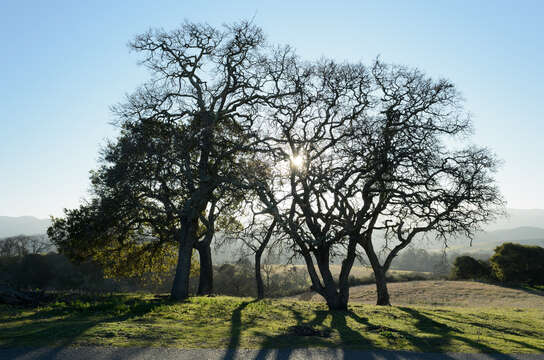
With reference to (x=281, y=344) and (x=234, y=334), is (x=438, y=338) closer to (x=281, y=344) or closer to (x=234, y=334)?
(x=281, y=344)

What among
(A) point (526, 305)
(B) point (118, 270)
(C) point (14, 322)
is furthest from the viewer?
(A) point (526, 305)

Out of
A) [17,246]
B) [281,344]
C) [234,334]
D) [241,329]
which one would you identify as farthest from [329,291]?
[17,246]

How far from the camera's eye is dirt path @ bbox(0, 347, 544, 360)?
7.81 metres

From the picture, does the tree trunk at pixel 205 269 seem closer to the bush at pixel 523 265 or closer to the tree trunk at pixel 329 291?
the tree trunk at pixel 329 291

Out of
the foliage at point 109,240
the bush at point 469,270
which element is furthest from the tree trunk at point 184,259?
the bush at point 469,270

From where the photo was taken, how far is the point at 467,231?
20.6 meters

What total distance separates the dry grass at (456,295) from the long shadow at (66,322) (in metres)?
21.2

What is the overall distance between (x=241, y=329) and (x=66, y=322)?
5.16m

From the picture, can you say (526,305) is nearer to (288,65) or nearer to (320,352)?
(288,65)

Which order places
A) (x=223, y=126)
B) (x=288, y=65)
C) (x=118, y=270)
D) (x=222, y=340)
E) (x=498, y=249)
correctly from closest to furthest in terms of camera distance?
(x=222, y=340)
(x=288, y=65)
(x=223, y=126)
(x=118, y=270)
(x=498, y=249)

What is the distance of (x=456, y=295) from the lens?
3456 centimetres

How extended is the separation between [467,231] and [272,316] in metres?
12.3

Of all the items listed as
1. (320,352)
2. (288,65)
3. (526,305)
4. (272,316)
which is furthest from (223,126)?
(526,305)

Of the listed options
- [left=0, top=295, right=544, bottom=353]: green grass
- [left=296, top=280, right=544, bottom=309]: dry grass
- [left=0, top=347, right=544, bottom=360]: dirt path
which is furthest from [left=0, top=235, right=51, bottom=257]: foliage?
[left=0, top=347, right=544, bottom=360]: dirt path
